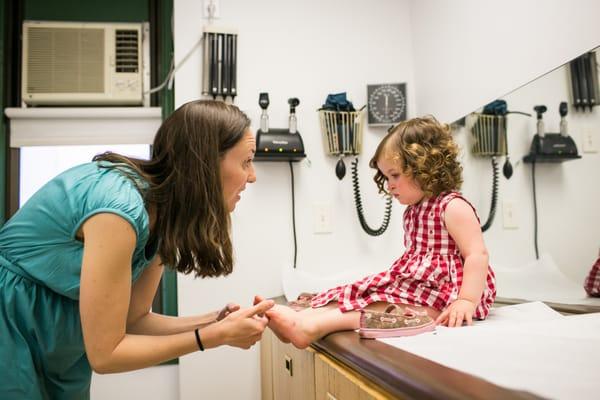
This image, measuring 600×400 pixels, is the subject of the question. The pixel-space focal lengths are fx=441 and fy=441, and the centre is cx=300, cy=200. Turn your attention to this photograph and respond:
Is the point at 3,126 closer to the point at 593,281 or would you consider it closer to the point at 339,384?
the point at 339,384

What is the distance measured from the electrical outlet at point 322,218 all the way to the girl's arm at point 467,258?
0.85 m

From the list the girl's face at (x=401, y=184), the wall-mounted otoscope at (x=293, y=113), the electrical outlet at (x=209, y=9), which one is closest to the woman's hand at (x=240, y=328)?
the girl's face at (x=401, y=184)

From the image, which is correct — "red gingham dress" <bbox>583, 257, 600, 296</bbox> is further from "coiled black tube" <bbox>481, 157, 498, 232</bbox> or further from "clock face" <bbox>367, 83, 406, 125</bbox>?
"clock face" <bbox>367, 83, 406, 125</bbox>

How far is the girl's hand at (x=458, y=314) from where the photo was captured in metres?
1.08

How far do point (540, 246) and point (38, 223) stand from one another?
1.45 metres

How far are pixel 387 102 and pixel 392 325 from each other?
1.42m

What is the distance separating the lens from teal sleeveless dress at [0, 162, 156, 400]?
→ 0.79 meters

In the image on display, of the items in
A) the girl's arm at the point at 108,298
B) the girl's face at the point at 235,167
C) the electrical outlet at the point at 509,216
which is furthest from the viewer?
the electrical outlet at the point at 509,216

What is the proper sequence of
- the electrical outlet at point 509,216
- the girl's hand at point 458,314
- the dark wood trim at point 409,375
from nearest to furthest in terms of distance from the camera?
1. the dark wood trim at point 409,375
2. the girl's hand at point 458,314
3. the electrical outlet at point 509,216

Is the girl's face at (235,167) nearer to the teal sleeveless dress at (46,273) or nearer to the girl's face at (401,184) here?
the teal sleeveless dress at (46,273)

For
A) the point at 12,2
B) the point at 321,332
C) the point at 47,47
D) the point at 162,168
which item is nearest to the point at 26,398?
the point at 162,168

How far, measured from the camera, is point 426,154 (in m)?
1.41

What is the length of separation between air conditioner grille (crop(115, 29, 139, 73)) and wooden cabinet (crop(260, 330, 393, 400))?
147cm

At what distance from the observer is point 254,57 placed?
6.98 ft
